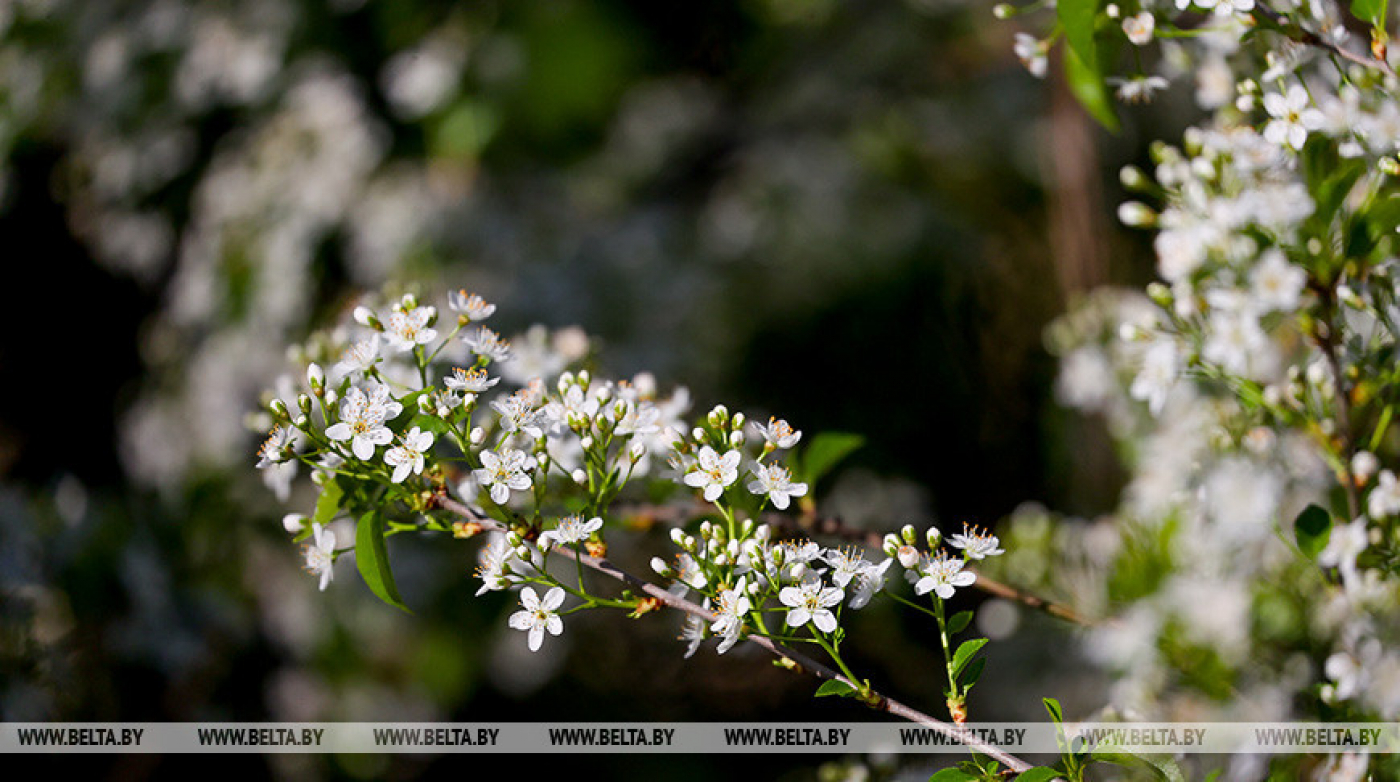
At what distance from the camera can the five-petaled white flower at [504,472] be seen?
2.15ft

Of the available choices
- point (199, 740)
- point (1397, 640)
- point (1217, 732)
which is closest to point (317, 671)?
point (199, 740)

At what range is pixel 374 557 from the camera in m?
0.66

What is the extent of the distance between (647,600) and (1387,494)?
0.56 metres

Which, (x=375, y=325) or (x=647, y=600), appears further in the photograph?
(x=375, y=325)

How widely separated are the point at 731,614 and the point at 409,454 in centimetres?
24

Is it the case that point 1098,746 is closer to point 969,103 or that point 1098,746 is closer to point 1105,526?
point 1105,526

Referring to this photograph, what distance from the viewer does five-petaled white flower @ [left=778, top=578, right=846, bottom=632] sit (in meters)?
0.60

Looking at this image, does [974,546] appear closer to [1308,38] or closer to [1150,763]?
[1150,763]

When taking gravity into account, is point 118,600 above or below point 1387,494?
below

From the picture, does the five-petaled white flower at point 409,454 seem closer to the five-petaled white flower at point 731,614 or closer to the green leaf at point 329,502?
the green leaf at point 329,502

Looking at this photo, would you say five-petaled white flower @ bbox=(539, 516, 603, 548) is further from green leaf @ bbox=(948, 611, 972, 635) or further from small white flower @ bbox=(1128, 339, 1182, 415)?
small white flower @ bbox=(1128, 339, 1182, 415)

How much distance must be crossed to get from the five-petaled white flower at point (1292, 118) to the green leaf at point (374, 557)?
0.70 meters

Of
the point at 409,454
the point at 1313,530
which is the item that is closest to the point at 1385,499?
the point at 1313,530

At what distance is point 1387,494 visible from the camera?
0.74 metres
